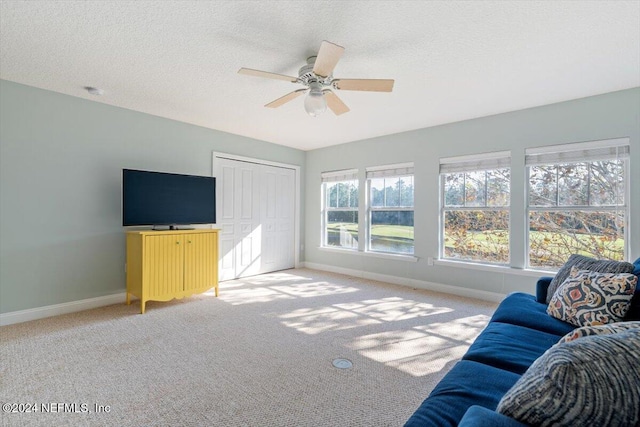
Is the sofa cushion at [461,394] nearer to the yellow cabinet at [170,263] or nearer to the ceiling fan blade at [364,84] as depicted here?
the ceiling fan blade at [364,84]

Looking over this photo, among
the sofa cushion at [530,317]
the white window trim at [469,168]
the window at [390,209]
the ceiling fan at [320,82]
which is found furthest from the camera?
the window at [390,209]

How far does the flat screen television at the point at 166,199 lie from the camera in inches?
141

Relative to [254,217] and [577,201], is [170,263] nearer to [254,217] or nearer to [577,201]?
[254,217]

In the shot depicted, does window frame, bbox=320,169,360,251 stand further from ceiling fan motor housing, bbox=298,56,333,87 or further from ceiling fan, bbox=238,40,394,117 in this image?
ceiling fan motor housing, bbox=298,56,333,87

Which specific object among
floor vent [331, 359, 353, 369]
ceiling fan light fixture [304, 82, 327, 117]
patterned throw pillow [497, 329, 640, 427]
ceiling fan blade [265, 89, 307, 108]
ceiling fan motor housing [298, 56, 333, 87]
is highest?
ceiling fan motor housing [298, 56, 333, 87]

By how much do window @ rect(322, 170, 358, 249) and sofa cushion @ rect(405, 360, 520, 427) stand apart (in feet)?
14.0

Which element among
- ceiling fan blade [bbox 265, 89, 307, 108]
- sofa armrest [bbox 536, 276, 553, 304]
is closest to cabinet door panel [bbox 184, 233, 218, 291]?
ceiling fan blade [bbox 265, 89, 307, 108]

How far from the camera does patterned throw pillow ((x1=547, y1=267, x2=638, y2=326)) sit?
6.11ft

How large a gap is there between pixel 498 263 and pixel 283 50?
3693mm

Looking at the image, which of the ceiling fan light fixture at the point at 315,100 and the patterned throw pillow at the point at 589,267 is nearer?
the patterned throw pillow at the point at 589,267

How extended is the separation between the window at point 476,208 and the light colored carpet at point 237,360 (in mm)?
746

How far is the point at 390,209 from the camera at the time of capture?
516cm

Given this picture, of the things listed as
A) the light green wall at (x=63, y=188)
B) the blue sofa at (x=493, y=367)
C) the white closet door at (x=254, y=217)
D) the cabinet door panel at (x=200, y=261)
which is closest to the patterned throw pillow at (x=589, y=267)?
the blue sofa at (x=493, y=367)

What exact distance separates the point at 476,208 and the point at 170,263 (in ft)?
13.3
